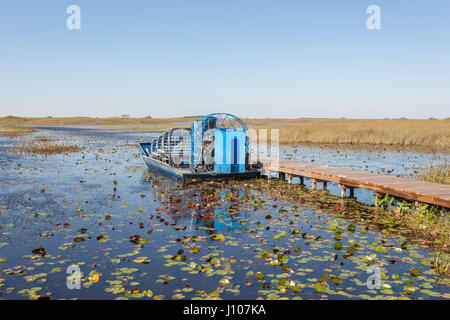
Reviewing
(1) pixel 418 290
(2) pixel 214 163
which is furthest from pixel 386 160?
(1) pixel 418 290

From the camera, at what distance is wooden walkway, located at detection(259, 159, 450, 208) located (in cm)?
1072

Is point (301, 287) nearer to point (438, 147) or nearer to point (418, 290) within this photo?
point (418, 290)

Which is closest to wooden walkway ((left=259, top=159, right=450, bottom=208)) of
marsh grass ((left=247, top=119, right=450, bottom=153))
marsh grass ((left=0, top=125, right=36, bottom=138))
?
marsh grass ((left=247, top=119, right=450, bottom=153))

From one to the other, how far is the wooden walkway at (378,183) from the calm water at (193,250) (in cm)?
115

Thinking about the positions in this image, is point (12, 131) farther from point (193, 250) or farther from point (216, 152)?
point (193, 250)

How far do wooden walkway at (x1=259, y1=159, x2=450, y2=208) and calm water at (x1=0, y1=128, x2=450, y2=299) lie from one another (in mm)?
1146

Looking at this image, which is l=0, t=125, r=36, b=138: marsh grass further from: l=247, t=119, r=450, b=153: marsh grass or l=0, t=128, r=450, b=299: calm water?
l=0, t=128, r=450, b=299: calm water

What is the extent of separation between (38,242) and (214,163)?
975cm

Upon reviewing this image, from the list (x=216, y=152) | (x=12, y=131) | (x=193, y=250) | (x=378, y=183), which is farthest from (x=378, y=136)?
(x=12, y=131)

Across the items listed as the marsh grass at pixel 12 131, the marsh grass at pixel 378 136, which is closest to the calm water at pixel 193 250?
the marsh grass at pixel 378 136

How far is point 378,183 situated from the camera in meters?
12.6

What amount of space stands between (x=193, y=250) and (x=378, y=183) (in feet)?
25.3
